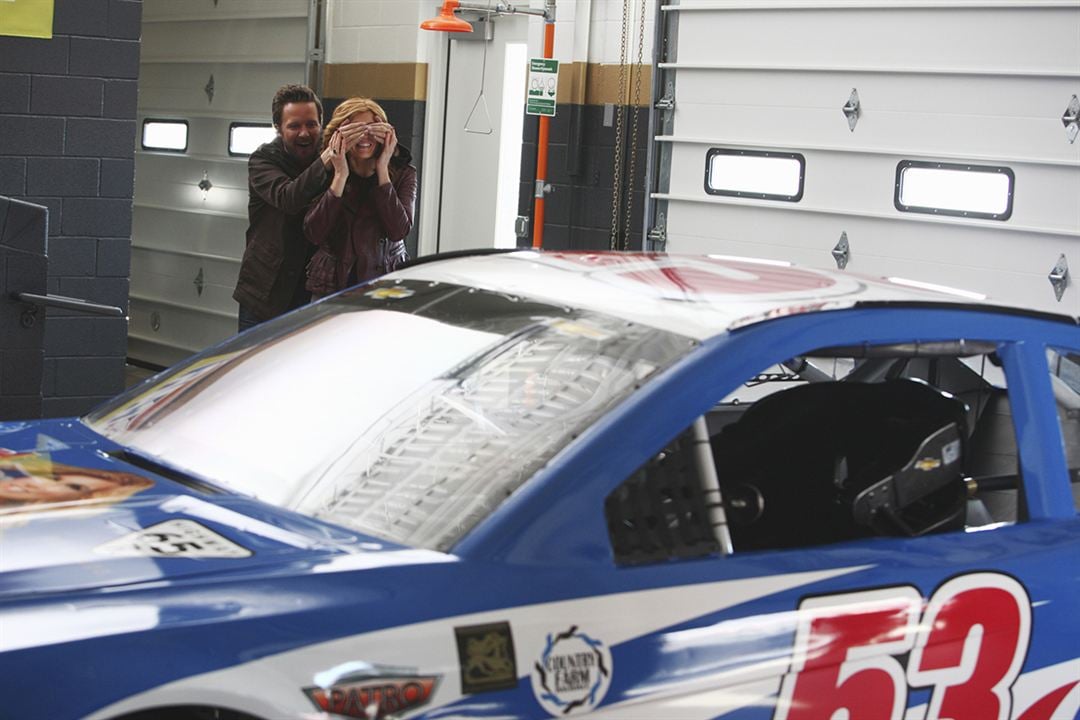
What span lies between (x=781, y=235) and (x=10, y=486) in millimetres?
6783

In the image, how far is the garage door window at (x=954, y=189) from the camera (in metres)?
7.95

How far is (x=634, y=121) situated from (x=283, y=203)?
408cm

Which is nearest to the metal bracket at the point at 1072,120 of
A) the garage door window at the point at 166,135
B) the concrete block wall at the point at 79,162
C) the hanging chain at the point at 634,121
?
the hanging chain at the point at 634,121

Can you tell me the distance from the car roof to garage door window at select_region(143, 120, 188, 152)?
8.74 m

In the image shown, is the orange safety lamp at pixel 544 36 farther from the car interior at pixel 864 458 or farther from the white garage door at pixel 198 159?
the car interior at pixel 864 458

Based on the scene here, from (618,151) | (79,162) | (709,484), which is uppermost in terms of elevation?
(618,151)

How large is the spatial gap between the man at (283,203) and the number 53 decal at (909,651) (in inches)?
150

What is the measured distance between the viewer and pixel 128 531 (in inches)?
94.5

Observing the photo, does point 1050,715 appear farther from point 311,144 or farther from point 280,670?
point 311,144

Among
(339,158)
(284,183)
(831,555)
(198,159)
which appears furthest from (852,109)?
(831,555)

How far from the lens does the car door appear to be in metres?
2.48

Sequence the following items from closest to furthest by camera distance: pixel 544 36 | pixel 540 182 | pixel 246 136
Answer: pixel 544 36 → pixel 540 182 → pixel 246 136

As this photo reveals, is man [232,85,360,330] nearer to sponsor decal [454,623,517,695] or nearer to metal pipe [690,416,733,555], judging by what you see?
metal pipe [690,416,733,555]

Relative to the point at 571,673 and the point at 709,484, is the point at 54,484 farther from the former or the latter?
the point at 709,484
